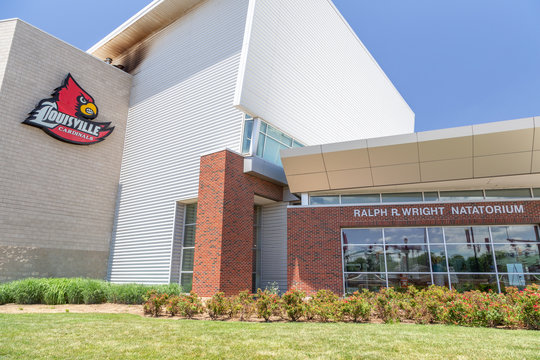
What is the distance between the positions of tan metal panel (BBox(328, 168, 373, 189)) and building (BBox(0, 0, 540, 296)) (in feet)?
0.25

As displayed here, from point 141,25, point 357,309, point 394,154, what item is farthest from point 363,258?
point 141,25

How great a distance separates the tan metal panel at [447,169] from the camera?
15116 millimetres

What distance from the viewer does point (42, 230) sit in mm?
20141

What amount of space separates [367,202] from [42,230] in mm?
18024

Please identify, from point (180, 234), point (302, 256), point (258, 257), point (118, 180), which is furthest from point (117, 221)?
point (302, 256)

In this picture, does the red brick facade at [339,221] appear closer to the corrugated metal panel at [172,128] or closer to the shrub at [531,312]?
the corrugated metal panel at [172,128]

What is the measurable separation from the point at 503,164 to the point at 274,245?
461 inches

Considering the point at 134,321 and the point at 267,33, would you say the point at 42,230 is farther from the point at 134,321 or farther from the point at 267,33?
the point at 267,33

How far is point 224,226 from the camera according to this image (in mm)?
16234

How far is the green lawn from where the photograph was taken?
5.96 metres

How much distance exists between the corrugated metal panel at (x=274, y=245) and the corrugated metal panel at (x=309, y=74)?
505 cm

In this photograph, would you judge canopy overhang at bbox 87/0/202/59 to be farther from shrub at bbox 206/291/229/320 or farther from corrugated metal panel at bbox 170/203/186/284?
shrub at bbox 206/291/229/320

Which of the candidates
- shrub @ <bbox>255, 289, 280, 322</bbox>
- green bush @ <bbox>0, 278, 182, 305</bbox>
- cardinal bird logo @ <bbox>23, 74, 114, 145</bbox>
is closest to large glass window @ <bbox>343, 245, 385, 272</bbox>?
shrub @ <bbox>255, 289, 280, 322</bbox>

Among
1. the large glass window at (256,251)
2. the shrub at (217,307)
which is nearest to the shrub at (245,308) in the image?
the shrub at (217,307)
